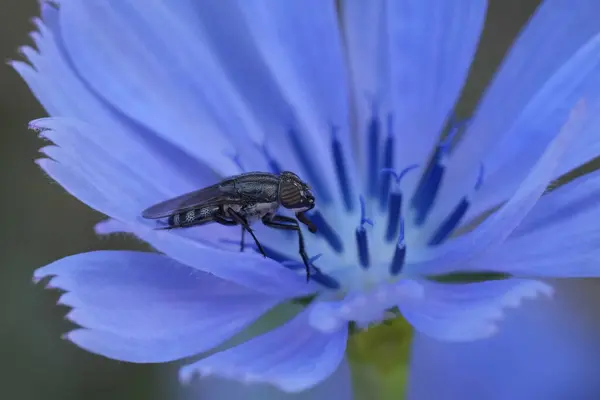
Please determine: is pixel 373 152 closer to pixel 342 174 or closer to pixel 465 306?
pixel 342 174

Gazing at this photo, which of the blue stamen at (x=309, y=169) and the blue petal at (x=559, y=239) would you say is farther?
the blue stamen at (x=309, y=169)

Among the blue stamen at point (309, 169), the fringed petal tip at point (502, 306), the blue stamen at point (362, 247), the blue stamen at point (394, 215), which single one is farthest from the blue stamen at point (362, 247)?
the fringed petal tip at point (502, 306)

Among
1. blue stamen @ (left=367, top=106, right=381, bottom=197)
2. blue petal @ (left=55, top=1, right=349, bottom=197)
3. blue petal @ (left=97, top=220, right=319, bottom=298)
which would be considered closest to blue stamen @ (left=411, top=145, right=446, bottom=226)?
blue stamen @ (left=367, top=106, right=381, bottom=197)

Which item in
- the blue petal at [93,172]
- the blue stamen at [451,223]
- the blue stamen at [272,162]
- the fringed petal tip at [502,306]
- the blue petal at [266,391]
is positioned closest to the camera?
the fringed petal tip at [502,306]

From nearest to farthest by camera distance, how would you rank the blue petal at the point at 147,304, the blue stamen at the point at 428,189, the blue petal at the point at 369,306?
the blue petal at the point at 369,306 < the blue petal at the point at 147,304 < the blue stamen at the point at 428,189

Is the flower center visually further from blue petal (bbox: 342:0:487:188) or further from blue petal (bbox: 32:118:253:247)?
blue petal (bbox: 32:118:253:247)

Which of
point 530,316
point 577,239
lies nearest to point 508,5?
point 530,316

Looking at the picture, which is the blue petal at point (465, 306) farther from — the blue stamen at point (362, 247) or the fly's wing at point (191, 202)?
the fly's wing at point (191, 202)
